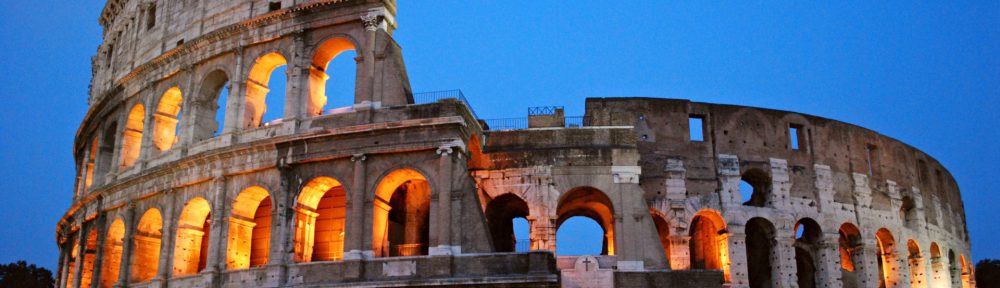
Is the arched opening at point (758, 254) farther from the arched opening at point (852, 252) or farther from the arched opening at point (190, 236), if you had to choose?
the arched opening at point (190, 236)

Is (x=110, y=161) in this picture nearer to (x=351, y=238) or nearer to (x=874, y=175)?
(x=351, y=238)

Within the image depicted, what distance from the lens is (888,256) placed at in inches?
1086

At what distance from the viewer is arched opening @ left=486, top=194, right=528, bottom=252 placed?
24141mm

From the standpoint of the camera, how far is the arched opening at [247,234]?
21078mm

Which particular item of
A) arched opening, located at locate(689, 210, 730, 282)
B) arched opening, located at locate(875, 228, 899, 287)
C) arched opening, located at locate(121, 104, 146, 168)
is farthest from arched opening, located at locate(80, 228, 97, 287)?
arched opening, located at locate(875, 228, 899, 287)

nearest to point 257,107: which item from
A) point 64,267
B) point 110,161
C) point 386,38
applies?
point 386,38

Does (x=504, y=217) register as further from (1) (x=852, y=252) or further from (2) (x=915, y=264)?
(2) (x=915, y=264)

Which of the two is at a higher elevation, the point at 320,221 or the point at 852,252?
the point at 320,221

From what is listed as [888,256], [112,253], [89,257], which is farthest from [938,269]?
[89,257]

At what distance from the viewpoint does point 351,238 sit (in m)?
19.6

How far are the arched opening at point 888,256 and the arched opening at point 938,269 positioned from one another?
2235 mm

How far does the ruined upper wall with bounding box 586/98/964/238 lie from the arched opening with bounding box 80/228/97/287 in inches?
578

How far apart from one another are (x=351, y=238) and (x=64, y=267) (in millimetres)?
13262

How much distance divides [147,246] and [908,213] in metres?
23.4
